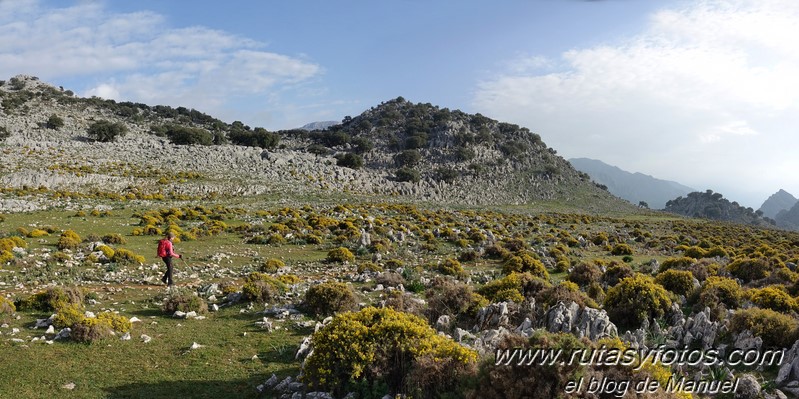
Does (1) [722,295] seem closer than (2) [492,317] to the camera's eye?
No

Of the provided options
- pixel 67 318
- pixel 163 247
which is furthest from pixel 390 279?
pixel 67 318

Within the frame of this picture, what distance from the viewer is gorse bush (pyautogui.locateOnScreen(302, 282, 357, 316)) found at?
583 inches

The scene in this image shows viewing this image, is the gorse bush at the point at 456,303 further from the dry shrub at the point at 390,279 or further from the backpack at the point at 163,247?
the backpack at the point at 163,247

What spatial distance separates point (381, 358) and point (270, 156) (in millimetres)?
75938

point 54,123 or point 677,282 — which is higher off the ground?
point 54,123

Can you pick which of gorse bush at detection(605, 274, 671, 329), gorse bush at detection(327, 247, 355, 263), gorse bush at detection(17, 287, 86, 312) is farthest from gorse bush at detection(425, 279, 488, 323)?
gorse bush at detection(327, 247, 355, 263)

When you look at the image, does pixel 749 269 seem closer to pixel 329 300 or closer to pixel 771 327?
pixel 771 327

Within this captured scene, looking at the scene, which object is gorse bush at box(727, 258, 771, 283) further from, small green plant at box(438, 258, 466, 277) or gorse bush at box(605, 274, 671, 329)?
small green plant at box(438, 258, 466, 277)

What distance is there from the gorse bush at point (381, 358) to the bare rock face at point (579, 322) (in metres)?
4.55

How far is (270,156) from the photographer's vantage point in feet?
264

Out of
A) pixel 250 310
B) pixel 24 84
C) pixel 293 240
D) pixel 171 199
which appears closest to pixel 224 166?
pixel 171 199

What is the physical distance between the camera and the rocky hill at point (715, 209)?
5974 inches

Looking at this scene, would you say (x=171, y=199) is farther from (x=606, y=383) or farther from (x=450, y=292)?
(x=606, y=383)

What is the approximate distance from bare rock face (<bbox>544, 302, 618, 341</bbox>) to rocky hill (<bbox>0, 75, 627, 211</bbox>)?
174 feet
